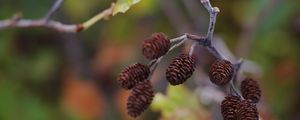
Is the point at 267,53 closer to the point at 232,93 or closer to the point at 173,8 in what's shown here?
the point at 173,8

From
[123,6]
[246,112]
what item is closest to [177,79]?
[246,112]

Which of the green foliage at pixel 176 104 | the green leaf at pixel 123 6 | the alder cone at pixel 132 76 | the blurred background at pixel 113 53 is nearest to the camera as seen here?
the alder cone at pixel 132 76

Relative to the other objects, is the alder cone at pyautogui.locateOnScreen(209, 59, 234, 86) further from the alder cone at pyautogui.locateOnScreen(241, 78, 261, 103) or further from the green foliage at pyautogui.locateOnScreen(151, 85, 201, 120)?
the green foliage at pyautogui.locateOnScreen(151, 85, 201, 120)

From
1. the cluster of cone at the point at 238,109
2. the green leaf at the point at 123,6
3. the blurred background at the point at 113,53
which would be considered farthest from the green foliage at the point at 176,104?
the cluster of cone at the point at 238,109

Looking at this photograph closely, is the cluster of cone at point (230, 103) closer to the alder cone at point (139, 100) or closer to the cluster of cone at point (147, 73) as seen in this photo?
the cluster of cone at point (147, 73)

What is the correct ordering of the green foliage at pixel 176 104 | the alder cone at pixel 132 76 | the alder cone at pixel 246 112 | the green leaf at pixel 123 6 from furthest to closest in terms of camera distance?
1. the green foliage at pixel 176 104
2. the green leaf at pixel 123 6
3. the alder cone at pixel 132 76
4. the alder cone at pixel 246 112

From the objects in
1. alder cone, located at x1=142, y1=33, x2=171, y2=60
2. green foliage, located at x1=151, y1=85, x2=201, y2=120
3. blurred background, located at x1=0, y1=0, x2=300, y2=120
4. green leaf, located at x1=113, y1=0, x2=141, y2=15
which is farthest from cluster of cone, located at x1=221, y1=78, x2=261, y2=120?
blurred background, located at x1=0, y1=0, x2=300, y2=120

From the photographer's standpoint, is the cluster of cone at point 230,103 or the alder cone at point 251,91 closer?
the cluster of cone at point 230,103
